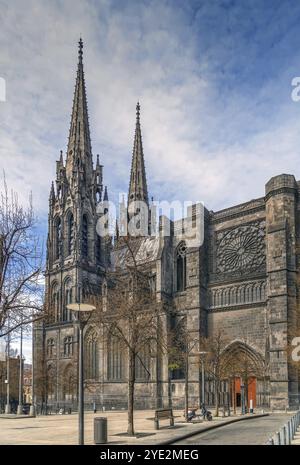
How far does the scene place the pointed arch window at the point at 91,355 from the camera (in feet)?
181

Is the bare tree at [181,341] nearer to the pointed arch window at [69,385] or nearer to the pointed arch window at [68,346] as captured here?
the pointed arch window at [69,385]

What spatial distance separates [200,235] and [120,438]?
31.1m

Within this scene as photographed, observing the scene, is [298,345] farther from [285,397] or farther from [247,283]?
[247,283]

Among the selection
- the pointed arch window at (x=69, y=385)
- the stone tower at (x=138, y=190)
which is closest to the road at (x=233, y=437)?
the pointed arch window at (x=69, y=385)

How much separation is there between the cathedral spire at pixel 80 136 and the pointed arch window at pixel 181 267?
20489 mm

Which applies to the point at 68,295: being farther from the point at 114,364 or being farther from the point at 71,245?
the point at 114,364

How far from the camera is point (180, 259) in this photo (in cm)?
5150

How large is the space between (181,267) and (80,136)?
2571 centimetres

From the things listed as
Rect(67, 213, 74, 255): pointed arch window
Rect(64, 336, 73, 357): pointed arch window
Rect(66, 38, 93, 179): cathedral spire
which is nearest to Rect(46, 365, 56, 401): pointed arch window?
Rect(64, 336, 73, 357): pointed arch window

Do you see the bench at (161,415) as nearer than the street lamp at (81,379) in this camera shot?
No

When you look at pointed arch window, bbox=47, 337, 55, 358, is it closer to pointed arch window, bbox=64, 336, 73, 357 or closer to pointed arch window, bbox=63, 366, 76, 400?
pointed arch window, bbox=64, 336, 73, 357

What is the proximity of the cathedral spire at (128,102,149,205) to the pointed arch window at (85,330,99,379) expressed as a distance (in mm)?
24176

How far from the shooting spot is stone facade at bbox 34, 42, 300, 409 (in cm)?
3909
